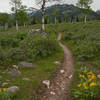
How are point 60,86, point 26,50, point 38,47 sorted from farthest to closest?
1. point 38,47
2. point 26,50
3. point 60,86

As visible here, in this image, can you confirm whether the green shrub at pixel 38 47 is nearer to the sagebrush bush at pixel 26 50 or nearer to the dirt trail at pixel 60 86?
the sagebrush bush at pixel 26 50

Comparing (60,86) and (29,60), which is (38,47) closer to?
(29,60)

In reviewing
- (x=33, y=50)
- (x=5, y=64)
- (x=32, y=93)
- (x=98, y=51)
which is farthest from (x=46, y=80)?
(x=98, y=51)

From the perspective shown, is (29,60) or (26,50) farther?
(26,50)

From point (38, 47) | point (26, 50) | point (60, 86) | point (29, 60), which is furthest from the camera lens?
point (38, 47)

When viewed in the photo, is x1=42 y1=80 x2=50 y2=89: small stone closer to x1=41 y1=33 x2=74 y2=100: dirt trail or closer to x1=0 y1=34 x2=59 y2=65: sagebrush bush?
x1=41 y1=33 x2=74 y2=100: dirt trail

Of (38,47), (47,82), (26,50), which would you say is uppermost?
(38,47)

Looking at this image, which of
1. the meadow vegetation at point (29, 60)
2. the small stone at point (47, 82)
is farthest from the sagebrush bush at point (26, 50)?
the small stone at point (47, 82)

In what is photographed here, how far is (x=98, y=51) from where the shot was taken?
29.6ft

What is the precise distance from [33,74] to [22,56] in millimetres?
2441

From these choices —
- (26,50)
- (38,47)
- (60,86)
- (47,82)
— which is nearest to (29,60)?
(26,50)

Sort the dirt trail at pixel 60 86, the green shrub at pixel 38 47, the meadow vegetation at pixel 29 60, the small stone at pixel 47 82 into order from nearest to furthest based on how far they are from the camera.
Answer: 1. the dirt trail at pixel 60 86
2. the meadow vegetation at pixel 29 60
3. the small stone at pixel 47 82
4. the green shrub at pixel 38 47

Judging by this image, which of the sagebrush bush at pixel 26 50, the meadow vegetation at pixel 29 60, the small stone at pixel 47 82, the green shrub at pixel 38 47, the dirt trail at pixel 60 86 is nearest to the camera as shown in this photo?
the dirt trail at pixel 60 86

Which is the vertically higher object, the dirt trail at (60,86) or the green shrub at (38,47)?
the green shrub at (38,47)
